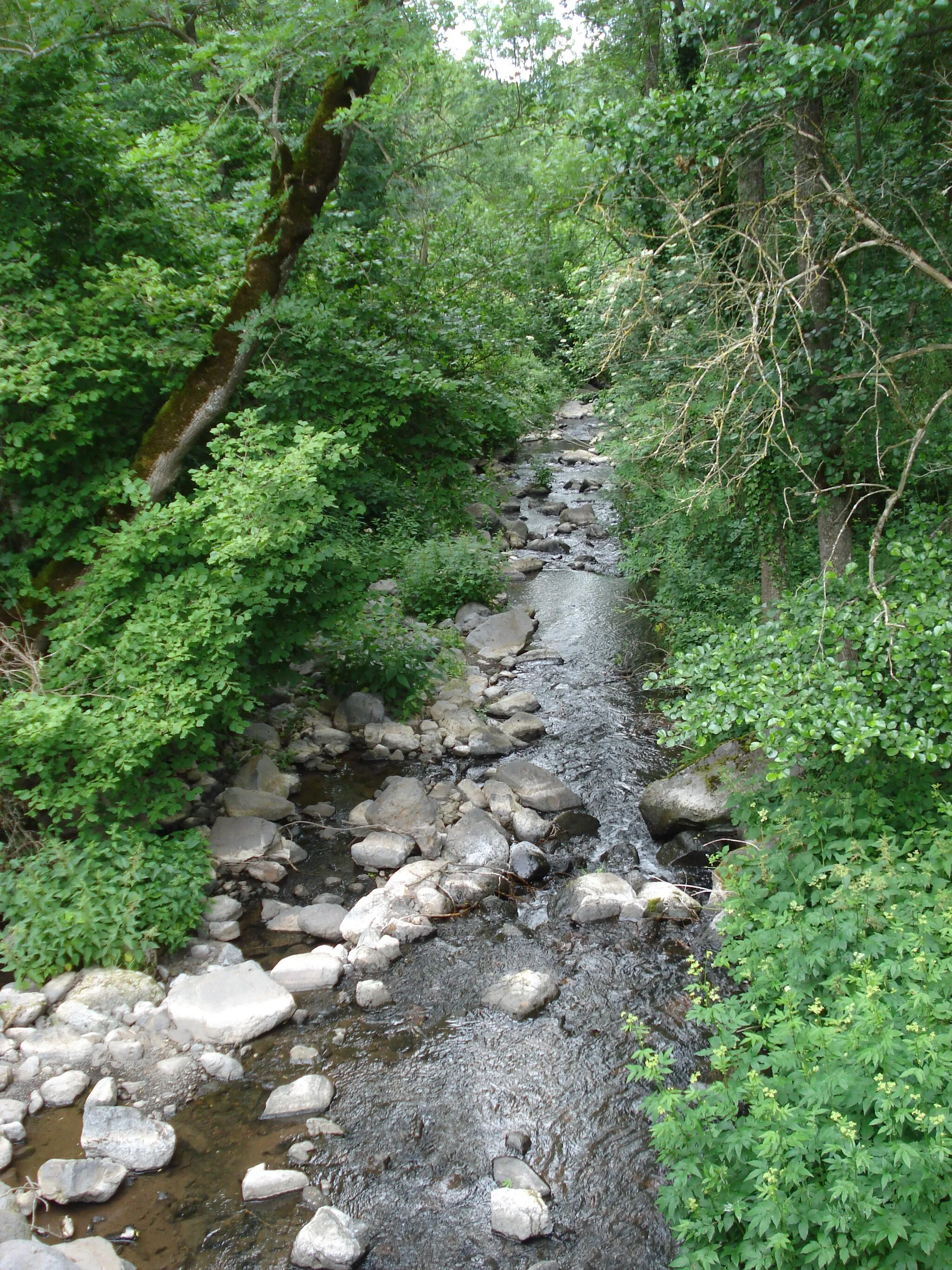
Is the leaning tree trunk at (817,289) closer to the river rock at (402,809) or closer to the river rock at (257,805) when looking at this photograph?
the river rock at (402,809)

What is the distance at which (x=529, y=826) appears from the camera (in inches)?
292

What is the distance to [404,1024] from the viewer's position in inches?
215

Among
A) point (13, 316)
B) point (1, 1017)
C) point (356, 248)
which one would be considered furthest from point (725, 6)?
point (1, 1017)

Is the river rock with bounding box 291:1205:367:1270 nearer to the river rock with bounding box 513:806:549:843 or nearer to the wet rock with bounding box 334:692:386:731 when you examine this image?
the river rock with bounding box 513:806:549:843

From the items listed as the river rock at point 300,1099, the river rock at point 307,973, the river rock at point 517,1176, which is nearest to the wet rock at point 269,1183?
the river rock at point 300,1099

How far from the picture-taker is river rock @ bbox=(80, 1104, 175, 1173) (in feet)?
14.6

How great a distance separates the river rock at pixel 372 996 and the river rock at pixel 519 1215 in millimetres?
1595

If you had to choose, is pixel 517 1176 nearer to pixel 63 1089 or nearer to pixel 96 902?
pixel 63 1089

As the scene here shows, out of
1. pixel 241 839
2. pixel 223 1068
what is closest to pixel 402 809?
pixel 241 839

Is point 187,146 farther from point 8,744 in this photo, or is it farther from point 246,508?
point 8,744

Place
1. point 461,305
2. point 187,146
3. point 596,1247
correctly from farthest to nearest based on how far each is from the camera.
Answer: point 461,305
point 187,146
point 596,1247

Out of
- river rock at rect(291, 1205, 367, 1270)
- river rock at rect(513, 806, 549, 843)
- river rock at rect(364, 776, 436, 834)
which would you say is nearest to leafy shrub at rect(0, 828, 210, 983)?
river rock at rect(364, 776, 436, 834)

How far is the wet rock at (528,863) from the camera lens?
22.6 ft

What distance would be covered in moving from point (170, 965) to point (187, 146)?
7.21 metres
